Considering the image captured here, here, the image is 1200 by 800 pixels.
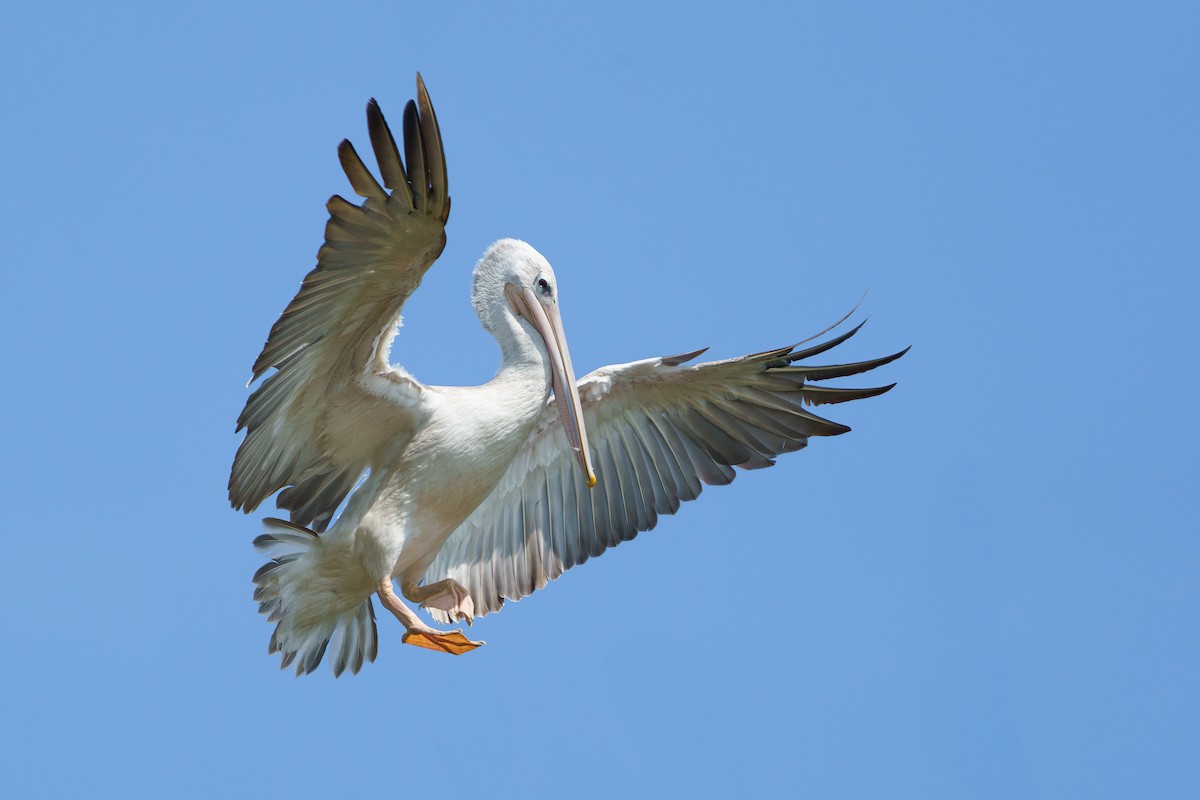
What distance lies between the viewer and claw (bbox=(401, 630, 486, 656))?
26.8 feet

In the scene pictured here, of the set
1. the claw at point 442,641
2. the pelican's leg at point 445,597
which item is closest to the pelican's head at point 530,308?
the pelican's leg at point 445,597

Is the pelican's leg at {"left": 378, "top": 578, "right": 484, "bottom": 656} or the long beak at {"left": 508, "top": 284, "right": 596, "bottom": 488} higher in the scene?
the long beak at {"left": 508, "top": 284, "right": 596, "bottom": 488}

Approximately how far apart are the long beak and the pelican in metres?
0.01

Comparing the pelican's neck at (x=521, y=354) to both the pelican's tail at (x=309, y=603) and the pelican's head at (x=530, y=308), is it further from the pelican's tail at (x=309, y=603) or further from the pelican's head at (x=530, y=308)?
the pelican's tail at (x=309, y=603)

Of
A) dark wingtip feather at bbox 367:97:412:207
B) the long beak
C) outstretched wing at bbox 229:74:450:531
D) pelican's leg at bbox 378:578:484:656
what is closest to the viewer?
dark wingtip feather at bbox 367:97:412:207

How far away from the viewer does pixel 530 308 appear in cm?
898

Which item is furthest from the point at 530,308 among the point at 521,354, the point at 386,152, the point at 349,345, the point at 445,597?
the point at 386,152

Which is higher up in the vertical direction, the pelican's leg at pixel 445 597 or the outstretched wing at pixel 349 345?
the outstretched wing at pixel 349 345

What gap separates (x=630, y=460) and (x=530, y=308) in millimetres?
1390

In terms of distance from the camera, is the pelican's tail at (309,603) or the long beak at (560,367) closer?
the pelican's tail at (309,603)

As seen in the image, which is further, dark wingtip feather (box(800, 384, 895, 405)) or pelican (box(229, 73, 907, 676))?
dark wingtip feather (box(800, 384, 895, 405))

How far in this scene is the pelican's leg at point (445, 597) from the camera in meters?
8.84

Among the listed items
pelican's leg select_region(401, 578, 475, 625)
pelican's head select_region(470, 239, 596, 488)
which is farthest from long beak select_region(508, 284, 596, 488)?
pelican's leg select_region(401, 578, 475, 625)

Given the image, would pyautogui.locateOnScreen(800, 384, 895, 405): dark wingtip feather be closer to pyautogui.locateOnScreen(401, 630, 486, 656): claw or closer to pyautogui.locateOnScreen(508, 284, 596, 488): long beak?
pyautogui.locateOnScreen(508, 284, 596, 488): long beak
